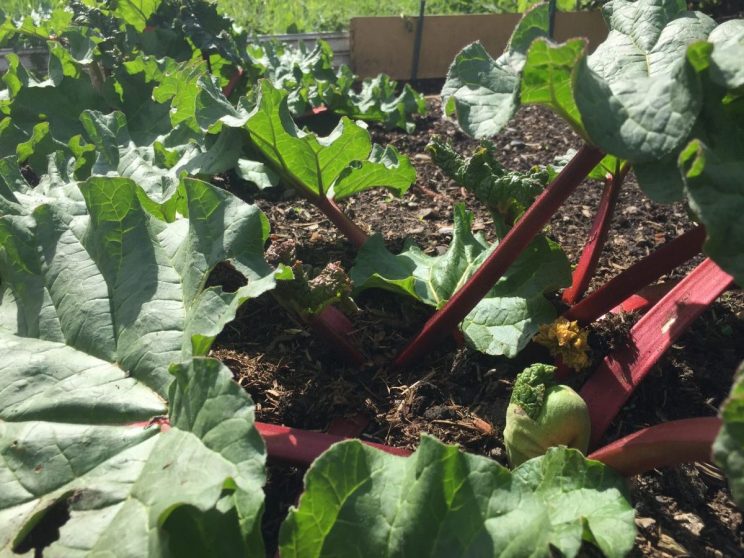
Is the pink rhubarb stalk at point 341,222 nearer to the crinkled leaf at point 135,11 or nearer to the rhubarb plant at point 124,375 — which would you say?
the rhubarb plant at point 124,375

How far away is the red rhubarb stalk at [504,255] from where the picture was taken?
135 cm

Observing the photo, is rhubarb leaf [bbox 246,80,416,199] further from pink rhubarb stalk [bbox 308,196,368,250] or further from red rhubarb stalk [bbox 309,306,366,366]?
red rhubarb stalk [bbox 309,306,366,366]

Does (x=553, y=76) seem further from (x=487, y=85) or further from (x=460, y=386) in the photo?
(x=460, y=386)

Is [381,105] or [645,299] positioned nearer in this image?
[645,299]

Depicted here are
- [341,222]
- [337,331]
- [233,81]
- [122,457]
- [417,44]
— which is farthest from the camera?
[417,44]

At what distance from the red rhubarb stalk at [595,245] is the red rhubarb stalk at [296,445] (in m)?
0.73

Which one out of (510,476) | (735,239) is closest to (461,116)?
(735,239)

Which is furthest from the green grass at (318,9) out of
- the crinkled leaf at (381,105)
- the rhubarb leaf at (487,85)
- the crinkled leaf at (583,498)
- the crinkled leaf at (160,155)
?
the crinkled leaf at (583,498)

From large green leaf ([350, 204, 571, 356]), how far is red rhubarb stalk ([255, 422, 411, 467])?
0.41m

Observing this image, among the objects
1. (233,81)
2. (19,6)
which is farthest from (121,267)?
Result: (19,6)

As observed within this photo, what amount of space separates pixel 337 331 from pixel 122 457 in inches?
28.4

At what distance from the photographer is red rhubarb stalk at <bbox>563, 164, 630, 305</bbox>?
6.03 feet

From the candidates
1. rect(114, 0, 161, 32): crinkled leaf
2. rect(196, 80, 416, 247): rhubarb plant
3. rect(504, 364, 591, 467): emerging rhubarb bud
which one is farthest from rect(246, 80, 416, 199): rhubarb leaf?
rect(114, 0, 161, 32): crinkled leaf

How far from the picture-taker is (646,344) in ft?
5.13
